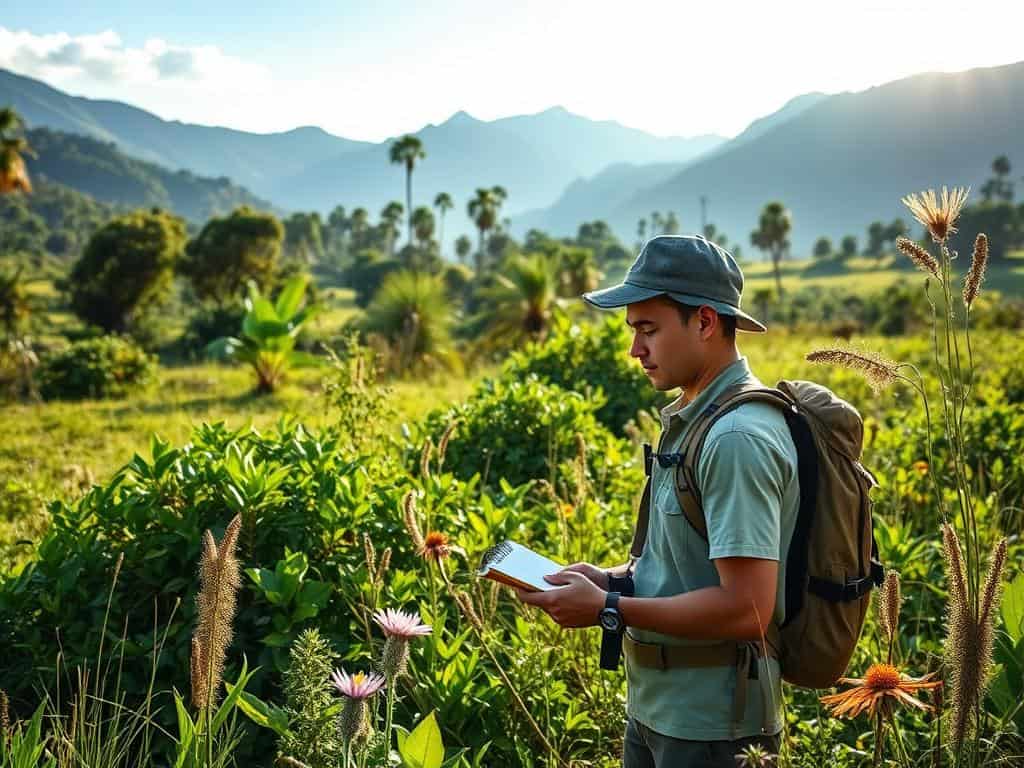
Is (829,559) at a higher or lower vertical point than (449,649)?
higher

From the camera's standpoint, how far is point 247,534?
3.27m

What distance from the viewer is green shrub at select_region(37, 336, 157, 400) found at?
47.3 ft

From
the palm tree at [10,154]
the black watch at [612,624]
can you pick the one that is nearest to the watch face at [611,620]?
the black watch at [612,624]

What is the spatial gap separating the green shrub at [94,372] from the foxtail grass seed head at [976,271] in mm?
14202

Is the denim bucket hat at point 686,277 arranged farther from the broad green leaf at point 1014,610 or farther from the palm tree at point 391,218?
the palm tree at point 391,218

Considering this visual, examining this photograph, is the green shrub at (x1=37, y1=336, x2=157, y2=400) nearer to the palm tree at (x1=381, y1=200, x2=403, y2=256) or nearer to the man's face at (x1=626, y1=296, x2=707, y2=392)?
the man's face at (x1=626, y1=296, x2=707, y2=392)

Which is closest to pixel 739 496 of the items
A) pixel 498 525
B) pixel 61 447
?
pixel 498 525

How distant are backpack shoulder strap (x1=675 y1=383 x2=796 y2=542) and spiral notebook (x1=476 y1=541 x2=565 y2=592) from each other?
0.33m

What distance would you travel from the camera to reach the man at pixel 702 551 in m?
1.64

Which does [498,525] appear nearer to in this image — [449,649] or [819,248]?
[449,649]

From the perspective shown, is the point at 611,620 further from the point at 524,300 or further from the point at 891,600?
the point at 524,300

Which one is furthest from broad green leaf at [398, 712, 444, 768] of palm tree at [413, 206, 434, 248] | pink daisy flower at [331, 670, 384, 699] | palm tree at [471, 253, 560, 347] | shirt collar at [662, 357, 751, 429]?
palm tree at [413, 206, 434, 248]

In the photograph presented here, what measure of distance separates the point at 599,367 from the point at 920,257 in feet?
18.9

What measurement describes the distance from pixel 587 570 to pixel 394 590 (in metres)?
1.30
